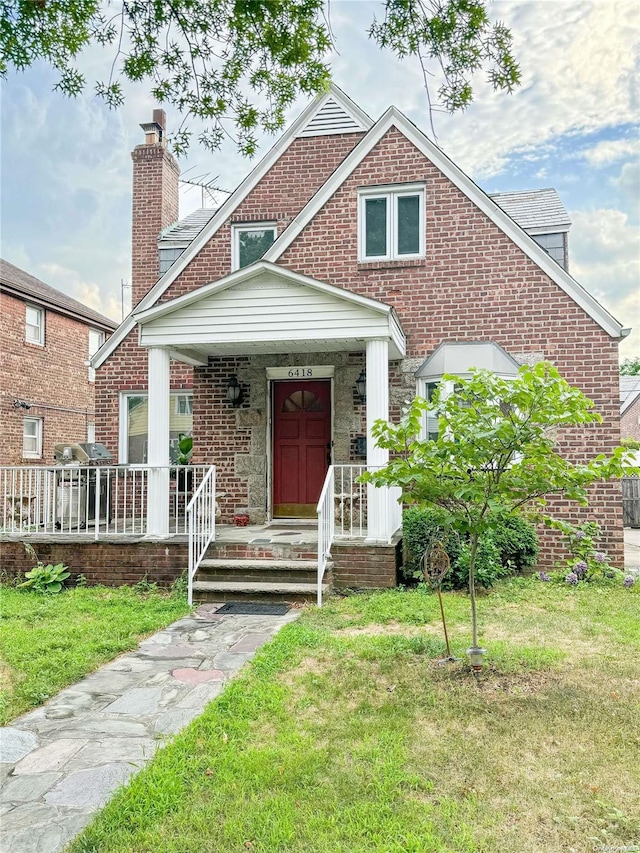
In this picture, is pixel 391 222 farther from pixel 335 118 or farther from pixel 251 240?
pixel 335 118

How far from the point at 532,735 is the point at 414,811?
115cm

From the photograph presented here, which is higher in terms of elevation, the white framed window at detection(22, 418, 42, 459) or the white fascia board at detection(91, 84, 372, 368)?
the white fascia board at detection(91, 84, 372, 368)

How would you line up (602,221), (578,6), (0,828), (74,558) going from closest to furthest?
(0,828), (578,6), (74,558), (602,221)

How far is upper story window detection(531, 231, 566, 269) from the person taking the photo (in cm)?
1052

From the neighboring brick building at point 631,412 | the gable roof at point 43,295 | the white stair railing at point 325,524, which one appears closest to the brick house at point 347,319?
the white stair railing at point 325,524

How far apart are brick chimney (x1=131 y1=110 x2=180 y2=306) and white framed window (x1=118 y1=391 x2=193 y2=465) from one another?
8.74ft

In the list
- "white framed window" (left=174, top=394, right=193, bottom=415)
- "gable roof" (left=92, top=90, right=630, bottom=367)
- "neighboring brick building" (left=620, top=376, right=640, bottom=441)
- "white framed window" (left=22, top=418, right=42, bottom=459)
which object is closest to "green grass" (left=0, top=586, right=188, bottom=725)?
"white framed window" (left=174, top=394, right=193, bottom=415)

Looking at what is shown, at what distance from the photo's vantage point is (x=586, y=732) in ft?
12.0

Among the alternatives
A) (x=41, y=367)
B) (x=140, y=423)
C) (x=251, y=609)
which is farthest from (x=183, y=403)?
(x=41, y=367)

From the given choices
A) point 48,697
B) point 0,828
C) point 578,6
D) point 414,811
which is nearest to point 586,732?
point 414,811

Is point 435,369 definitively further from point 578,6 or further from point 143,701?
point 143,701

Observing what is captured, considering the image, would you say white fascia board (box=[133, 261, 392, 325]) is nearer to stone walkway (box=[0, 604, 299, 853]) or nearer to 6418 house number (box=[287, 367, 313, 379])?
6418 house number (box=[287, 367, 313, 379])

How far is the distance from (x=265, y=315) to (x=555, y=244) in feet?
18.7

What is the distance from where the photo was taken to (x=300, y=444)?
33.1 feet
